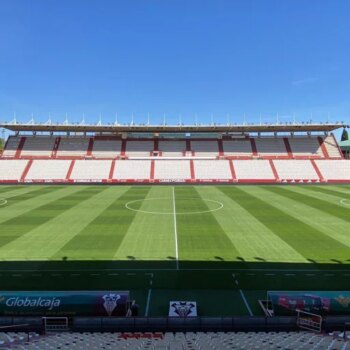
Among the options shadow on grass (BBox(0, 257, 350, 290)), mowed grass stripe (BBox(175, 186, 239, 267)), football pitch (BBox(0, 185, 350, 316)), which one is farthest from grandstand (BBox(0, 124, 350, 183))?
shadow on grass (BBox(0, 257, 350, 290))

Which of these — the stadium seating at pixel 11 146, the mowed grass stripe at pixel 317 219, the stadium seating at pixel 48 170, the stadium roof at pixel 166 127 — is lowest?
the mowed grass stripe at pixel 317 219

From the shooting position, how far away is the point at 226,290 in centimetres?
1484

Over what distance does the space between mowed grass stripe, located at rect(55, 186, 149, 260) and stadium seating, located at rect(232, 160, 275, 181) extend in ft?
111

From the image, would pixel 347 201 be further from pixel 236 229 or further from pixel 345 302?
pixel 345 302

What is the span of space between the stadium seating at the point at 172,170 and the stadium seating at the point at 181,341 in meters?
49.8

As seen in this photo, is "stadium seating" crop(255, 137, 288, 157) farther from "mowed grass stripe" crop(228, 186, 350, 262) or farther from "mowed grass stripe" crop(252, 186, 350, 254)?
"mowed grass stripe" crop(228, 186, 350, 262)

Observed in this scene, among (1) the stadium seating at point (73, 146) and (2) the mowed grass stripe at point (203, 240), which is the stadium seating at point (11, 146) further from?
(2) the mowed grass stripe at point (203, 240)

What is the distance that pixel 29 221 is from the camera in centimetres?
2658

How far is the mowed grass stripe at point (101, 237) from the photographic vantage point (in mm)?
18891

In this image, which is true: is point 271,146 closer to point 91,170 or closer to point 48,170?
point 91,170

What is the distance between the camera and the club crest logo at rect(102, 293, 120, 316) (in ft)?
37.9

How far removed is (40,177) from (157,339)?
55385mm

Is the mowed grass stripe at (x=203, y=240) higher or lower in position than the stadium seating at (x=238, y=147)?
lower

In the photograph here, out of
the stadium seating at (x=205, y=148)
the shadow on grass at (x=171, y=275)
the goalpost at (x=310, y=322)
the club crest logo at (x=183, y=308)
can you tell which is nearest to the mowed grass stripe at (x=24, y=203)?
the shadow on grass at (x=171, y=275)
